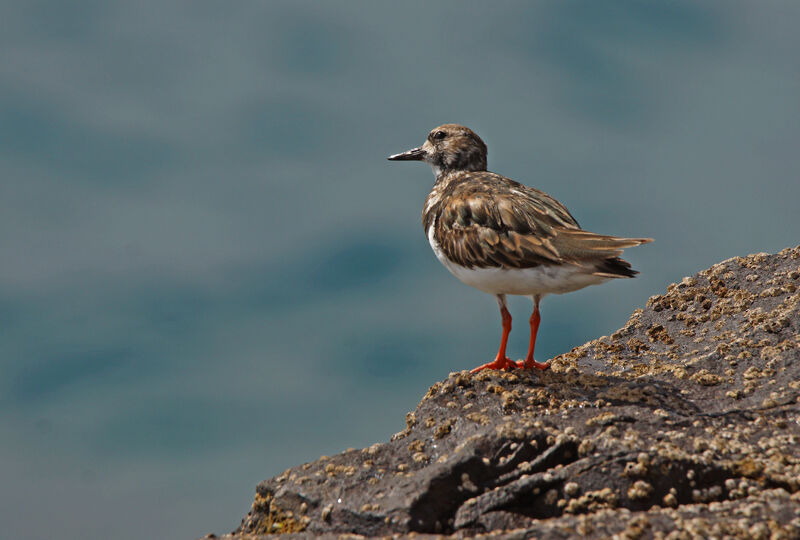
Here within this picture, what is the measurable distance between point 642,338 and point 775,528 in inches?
193

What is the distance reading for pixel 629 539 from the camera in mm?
5047

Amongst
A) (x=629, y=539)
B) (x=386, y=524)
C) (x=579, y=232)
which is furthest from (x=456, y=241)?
(x=629, y=539)

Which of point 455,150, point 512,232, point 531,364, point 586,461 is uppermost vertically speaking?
point 455,150

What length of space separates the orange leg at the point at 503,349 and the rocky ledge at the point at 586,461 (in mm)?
736

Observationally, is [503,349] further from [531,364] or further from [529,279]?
[529,279]

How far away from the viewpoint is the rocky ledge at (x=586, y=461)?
5.65m

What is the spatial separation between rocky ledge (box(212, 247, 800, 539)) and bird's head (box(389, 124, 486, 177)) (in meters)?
3.52

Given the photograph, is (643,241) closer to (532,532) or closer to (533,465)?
(533,465)

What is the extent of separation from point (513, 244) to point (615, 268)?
1.07 metres

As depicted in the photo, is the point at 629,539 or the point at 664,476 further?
the point at 664,476

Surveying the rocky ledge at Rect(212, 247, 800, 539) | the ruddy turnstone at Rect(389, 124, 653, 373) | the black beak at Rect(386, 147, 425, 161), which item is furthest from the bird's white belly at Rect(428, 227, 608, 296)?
the black beak at Rect(386, 147, 425, 161)

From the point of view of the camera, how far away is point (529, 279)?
27.1 feet

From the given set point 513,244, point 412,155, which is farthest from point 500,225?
point 412,155

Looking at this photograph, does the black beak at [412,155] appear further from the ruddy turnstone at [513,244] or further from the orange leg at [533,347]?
the orange leg at [533,347]
